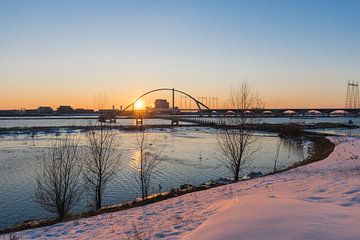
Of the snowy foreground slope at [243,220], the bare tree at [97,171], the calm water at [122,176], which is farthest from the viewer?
the bare tree at [97,171]

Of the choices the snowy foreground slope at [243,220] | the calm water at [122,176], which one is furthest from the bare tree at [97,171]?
the snowy foreground slope at [243,220]

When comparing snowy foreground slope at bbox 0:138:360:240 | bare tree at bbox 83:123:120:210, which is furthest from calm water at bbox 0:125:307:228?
snowy foreground slope at bbox 0:138:360:240

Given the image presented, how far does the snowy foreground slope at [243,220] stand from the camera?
19.8 ft

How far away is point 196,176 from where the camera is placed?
24609mm

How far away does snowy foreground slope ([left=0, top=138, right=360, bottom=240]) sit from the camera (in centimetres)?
604

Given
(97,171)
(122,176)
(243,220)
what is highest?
(243,220)

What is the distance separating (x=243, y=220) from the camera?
22.8ft

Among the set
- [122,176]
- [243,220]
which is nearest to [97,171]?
[122,176]

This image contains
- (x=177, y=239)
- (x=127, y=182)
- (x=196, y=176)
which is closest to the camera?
(x=177, y=239)

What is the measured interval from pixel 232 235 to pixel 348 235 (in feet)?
6.22

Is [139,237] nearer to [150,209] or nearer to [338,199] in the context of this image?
[150,209]

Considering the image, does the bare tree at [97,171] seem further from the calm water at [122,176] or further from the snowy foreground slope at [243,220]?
the snowy foreground slope at [243,220]

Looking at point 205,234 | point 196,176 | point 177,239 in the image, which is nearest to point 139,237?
point 177,239

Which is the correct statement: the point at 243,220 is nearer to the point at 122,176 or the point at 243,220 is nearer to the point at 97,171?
the point at 97,171
